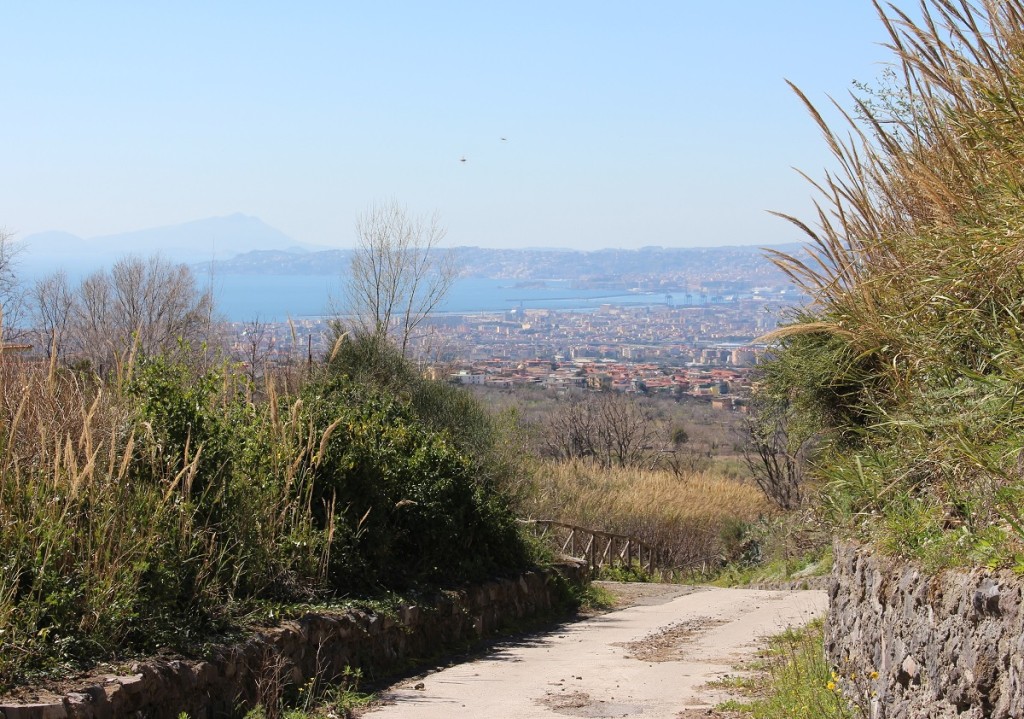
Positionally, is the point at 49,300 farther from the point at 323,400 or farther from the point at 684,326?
the point at 684,326

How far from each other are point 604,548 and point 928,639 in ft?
67.7

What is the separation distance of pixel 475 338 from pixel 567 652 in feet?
219

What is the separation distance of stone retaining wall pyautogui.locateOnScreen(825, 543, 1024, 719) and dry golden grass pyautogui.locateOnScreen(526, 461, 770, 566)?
20.3 m

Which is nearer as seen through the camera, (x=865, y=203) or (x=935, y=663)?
(x=935, y=663)

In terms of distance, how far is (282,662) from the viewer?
25.2 feet

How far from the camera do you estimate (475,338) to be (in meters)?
77.3

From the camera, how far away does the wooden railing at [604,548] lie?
73.9ft

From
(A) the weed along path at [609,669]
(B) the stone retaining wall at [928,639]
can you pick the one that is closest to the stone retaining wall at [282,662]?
(A) the weed along path at [609,669]

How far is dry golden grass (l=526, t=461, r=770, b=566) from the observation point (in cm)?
2795

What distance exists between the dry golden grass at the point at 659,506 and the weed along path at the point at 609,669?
12.6 meters

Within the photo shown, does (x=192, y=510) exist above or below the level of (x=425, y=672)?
above

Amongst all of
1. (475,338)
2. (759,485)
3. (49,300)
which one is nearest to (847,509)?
(759,485)

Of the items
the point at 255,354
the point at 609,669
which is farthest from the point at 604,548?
the point at 609,669

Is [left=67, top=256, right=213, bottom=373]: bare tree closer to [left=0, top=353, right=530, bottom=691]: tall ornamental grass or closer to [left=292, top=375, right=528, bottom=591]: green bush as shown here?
[left=292, top=375, right=528, bottom=591]: green bush
